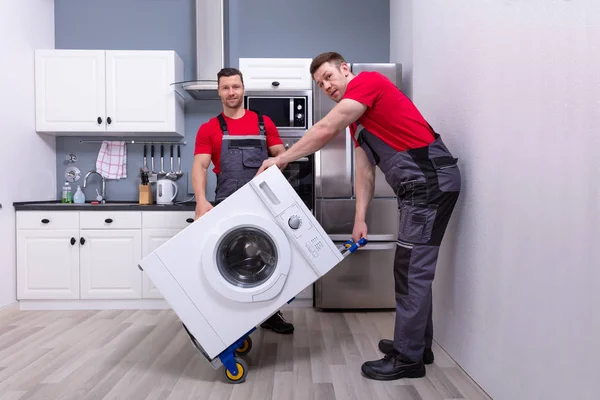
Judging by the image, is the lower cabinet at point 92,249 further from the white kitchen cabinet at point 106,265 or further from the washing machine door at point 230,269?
the washing machine door at point 230,269

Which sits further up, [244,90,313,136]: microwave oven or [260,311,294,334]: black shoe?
[244,90,313,136]: microwave oven

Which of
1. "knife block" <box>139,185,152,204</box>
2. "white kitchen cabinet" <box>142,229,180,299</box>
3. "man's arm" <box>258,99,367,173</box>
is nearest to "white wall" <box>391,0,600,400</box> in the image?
"man's arm" <box>258,99,367,173</box>

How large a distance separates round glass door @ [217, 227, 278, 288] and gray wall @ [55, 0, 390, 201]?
1854 mm

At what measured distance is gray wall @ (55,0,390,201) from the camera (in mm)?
3887

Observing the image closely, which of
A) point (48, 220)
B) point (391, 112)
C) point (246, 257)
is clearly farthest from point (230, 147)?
point (48, 220)

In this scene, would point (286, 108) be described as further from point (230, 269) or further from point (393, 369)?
point (393, 369)

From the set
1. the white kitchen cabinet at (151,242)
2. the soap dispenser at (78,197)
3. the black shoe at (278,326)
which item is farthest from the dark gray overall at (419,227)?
the soap dispenser at (78,197)

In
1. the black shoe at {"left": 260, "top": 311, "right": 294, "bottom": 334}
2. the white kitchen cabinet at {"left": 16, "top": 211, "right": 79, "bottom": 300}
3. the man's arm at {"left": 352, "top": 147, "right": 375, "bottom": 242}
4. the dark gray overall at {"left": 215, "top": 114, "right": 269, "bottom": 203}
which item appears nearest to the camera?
the man's arm at {"left": 352, "top": 147, "right": 375, "bottom": 242}

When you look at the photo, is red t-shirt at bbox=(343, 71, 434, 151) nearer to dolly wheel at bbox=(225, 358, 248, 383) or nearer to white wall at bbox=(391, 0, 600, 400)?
white wall at bbox=(391, 0, 600, 400)

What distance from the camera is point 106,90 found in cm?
354

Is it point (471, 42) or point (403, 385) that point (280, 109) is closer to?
point (471, 42)

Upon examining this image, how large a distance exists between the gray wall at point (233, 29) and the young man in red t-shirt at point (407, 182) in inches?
77.0

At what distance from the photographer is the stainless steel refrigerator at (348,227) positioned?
3234 millimetres

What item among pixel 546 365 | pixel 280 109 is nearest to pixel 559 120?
pixel 546 365
